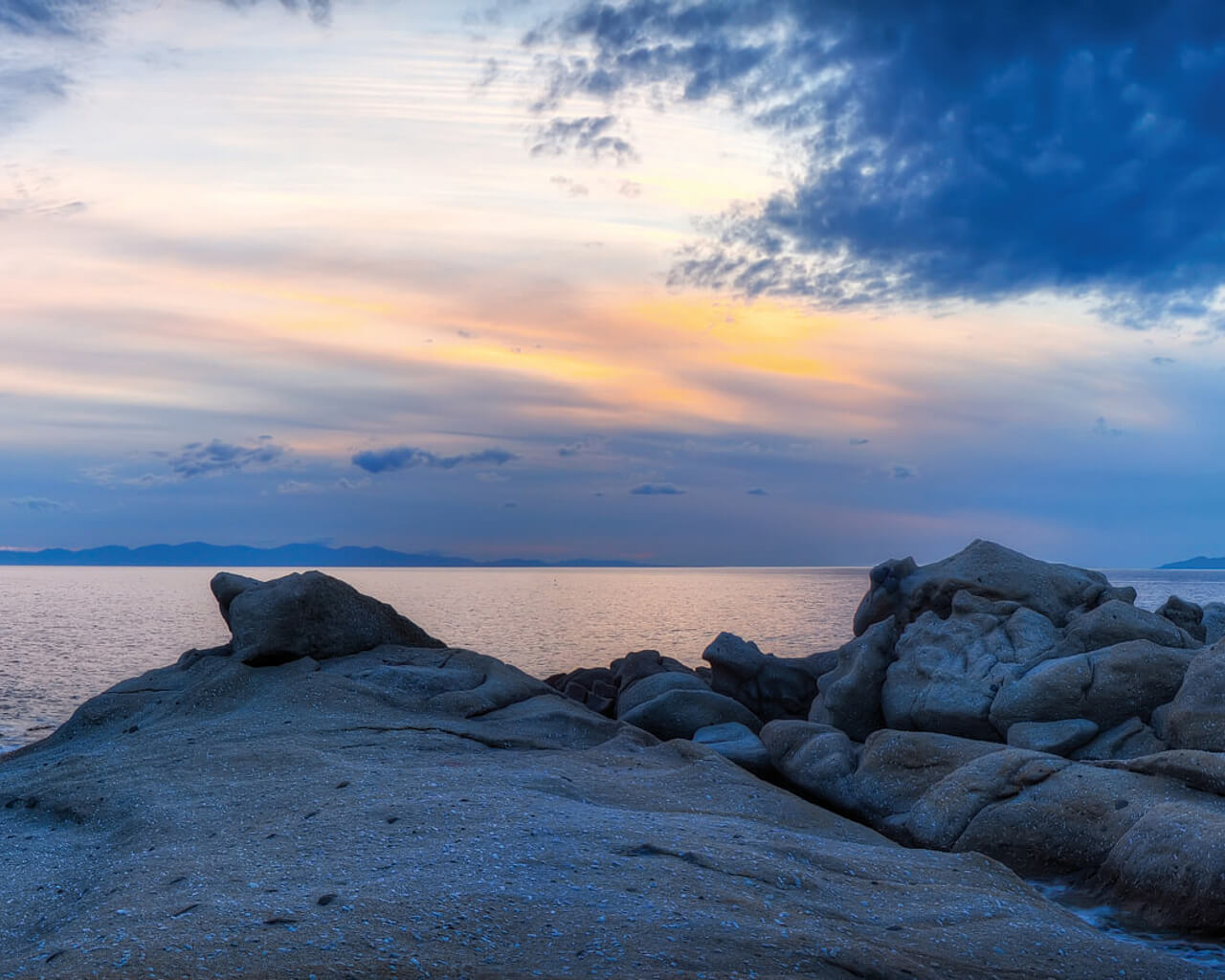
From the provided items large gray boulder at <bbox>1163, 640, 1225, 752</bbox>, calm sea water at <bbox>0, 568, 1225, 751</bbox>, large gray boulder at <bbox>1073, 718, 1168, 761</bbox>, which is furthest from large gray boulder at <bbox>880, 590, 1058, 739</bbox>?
calm sea water at <bbox>0, 568, 1225, 751</bbox>

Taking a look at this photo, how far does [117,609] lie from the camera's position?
9356 centimetres

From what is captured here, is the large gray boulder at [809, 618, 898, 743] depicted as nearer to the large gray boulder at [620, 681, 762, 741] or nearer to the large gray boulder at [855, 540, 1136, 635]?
the large gray boulder at [620, 681, 762, 741]

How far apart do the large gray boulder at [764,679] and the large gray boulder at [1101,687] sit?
843 cm

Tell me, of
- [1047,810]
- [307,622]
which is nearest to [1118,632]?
[1047,810]

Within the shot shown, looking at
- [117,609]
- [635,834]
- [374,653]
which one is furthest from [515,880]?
[117,609]

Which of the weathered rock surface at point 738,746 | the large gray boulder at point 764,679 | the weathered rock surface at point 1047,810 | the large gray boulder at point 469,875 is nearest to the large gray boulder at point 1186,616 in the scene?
the large gray boulder at point 764,679

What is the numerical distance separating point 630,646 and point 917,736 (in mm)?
42763

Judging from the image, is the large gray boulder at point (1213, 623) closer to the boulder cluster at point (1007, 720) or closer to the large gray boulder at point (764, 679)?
the boulder cluster at point (1007, 720)

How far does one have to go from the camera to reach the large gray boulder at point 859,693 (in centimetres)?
2233

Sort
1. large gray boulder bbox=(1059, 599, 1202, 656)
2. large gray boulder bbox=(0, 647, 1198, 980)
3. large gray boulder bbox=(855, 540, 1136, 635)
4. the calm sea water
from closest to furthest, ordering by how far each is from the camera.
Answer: large gray boulder bbox=(0, 647, 1198, 980)
large gray boulder bbox=(1059, 599, 1202, 656)
large gray boulder bbox=(855, 540, 1136, 635)
the calm sea water

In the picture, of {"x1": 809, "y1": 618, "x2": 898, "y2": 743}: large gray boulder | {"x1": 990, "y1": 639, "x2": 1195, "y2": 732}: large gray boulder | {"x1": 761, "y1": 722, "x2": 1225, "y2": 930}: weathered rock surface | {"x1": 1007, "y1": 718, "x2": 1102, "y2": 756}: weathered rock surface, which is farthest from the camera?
{"x1": 809, "y1": 618, "x2": 898, "y2": 743}: large gray boulder

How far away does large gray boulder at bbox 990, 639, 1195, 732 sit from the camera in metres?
17.7

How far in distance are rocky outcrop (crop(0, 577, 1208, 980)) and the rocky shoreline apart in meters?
0.04

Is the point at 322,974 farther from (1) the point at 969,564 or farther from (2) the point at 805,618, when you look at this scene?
(2) the point at 805,618
